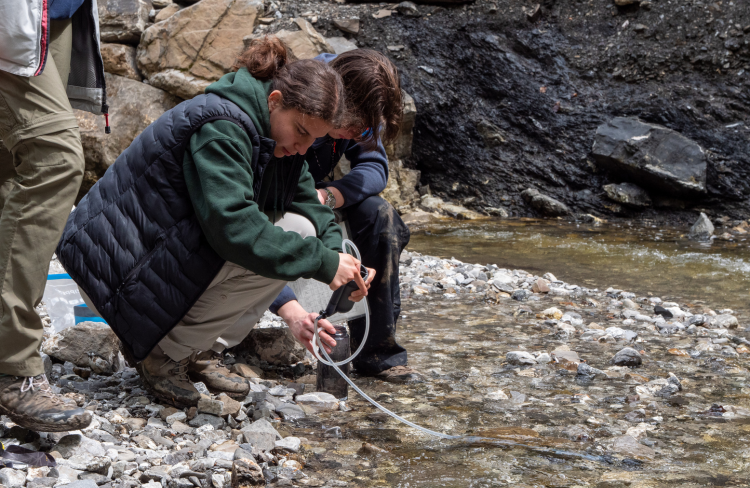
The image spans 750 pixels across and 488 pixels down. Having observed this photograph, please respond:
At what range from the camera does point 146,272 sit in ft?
6.75

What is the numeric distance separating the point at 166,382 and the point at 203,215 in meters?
0.72

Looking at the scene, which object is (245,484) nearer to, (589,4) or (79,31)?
(79,31)

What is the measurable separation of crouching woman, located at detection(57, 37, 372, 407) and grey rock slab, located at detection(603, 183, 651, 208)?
8.38m

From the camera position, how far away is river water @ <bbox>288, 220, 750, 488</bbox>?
2039 mm

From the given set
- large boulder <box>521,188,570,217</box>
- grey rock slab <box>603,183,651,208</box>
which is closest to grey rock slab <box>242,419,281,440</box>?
large boulder <box>521,188,570,217</box>

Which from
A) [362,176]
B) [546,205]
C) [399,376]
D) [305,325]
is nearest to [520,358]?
[399,376]

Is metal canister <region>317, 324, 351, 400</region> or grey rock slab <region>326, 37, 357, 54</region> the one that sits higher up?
grey rock slab <region>326, 37, 357, 54</region>

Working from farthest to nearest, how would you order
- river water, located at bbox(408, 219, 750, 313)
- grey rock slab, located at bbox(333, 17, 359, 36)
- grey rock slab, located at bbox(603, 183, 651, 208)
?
1. grey rock slab, located at bbox(333, 17, 359, 36)
2. grey rock slab, located at bbox(603, 183, 651, 208)
3. river water, located at bbox(408, 219, 750, 313)

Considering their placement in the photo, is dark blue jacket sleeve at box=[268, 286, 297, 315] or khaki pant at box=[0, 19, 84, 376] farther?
dark blue jacket sleeve at box=[268, 286, 297, 315]

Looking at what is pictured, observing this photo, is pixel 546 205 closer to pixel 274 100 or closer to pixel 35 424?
pixel 274 100

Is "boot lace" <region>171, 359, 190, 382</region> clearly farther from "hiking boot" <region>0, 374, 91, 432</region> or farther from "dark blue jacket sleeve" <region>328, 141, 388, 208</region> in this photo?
"dark blue jacket sleeve" <region>328, 141, 388, 208</region>

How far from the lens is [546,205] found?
9.89 metres

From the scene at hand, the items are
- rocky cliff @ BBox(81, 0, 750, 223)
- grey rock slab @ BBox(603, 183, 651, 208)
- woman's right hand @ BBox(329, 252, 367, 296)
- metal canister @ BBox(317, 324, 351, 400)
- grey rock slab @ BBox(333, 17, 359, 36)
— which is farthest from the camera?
grey rock slab @ BBox(333, 17, 359, 36)

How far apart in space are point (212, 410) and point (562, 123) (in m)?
9.30
